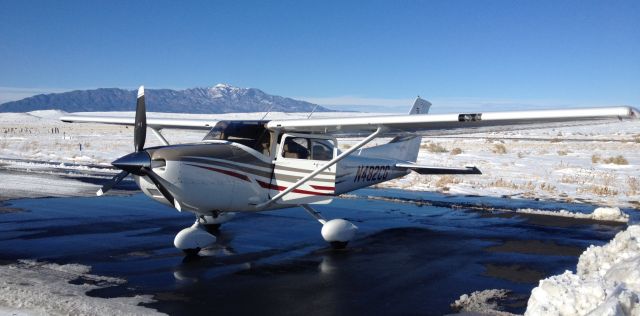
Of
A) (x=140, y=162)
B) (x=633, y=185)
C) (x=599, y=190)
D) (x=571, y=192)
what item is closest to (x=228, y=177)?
(x=140, y=162)

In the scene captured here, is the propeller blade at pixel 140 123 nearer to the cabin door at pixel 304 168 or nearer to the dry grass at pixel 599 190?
the cabin door at pixel 304 168

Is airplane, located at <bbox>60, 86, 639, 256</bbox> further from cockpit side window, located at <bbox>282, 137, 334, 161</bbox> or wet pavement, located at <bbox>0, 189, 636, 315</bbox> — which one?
wet pavement, located at <bbox>0, 189, 636, 315</bbox>

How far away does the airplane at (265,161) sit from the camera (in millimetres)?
7195

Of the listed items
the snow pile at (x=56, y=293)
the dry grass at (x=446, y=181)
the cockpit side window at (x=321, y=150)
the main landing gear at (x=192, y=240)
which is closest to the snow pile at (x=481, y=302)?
the snow pile at (x=56, y=293)

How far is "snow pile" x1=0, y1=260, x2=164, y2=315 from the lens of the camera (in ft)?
16.9

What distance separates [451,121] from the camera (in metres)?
7.61

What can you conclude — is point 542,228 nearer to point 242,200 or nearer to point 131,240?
point 242,200

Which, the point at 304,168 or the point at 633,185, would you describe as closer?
the point at 304,168

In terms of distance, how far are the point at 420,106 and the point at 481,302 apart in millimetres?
7003

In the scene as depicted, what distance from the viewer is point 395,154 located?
11.9 meters

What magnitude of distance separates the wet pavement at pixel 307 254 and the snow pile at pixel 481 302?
0.43 feet

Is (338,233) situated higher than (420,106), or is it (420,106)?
(420,106)

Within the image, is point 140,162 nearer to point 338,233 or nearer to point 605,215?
point 338,233

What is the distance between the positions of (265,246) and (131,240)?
7.14 ft
